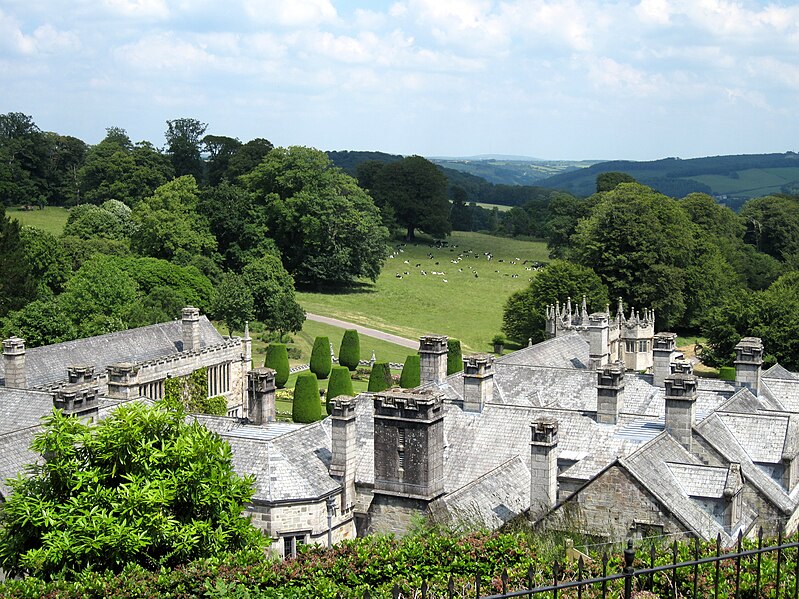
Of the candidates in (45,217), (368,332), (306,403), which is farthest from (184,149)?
(306,403)

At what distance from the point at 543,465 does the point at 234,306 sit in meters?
58.4

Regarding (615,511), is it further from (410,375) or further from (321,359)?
(321,359)

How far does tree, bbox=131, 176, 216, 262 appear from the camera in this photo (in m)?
103

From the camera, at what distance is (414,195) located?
15112 centimetres

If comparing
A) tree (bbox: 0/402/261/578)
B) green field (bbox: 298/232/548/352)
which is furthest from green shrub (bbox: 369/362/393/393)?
tree (bbox: 0/402/261/578)

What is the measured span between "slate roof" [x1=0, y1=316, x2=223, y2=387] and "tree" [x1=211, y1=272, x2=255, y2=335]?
774 inches

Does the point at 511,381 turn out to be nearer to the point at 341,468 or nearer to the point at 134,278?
the point at 341,468

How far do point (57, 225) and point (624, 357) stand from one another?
7781cm

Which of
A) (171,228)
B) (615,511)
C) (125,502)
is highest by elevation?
(171,228)

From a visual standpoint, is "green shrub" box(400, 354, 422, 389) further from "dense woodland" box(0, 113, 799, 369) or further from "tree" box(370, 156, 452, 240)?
"tree" box(370, 156, 452, 240)

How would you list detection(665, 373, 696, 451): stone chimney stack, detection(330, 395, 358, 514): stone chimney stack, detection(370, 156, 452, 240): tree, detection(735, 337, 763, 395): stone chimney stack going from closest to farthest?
detection(330, 395, 358, 514): stone chimney stack < detection(665, 373, 696, 451): stone chimney stack < detection(735, 337, 763, 395): stone chimney stack < detection(370, 156, 452, 240): tree

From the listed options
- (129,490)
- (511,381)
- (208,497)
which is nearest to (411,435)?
(208,497)

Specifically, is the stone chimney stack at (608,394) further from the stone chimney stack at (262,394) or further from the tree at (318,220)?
the tree at (318,220)

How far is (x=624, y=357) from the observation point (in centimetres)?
7825
